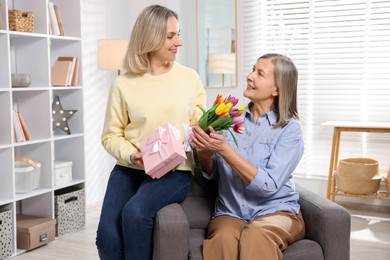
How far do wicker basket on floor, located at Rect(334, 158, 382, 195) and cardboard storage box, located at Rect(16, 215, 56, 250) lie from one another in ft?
7.26

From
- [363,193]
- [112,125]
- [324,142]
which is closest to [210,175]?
[112,125]

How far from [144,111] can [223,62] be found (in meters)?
2.78

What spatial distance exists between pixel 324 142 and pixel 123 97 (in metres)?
2.80

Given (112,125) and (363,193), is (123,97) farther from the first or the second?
(363,193)

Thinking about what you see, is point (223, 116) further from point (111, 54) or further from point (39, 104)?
point (111, 54)

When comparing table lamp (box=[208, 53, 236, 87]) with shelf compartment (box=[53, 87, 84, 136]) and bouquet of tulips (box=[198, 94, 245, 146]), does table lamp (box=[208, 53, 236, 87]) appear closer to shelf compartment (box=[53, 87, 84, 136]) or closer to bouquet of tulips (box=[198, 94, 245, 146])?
shelf compartment (box=[53, 87, 84, 136])

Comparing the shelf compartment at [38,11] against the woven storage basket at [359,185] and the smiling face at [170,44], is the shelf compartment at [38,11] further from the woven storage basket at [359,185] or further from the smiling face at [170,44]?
the woven storage basket at [359,185]

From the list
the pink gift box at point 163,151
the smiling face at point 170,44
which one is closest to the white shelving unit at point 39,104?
the smiling face at point 170,44

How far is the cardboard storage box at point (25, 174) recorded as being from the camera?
3504mm

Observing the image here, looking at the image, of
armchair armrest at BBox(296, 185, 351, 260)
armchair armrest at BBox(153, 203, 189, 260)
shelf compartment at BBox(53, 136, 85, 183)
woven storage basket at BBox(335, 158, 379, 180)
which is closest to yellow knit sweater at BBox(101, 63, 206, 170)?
armchair armrest at BBox(153, 203, 189, 260)

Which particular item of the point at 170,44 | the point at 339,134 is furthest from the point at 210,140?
the point at 339,134

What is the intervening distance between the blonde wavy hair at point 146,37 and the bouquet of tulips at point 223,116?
1.45ft

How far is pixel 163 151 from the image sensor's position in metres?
2.11

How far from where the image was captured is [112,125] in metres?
2.43
